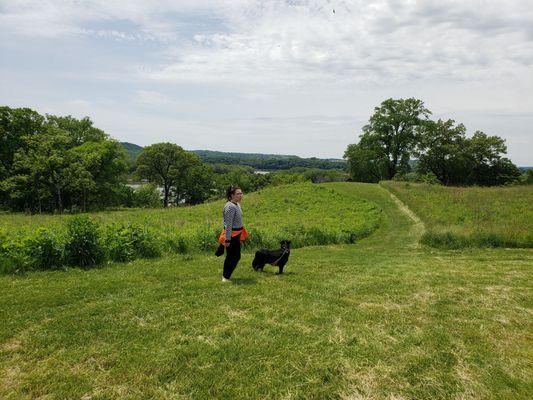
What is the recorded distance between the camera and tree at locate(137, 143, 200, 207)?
69125 mm

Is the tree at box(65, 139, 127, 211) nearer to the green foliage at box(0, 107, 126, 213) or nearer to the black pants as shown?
the green foliage at box(0, 107, 126, 213)

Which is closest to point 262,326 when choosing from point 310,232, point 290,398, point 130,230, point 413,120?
point 290,398

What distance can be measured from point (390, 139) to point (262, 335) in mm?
57782

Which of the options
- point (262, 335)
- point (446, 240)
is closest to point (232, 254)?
point (262, 335)

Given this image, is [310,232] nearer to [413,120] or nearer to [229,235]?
[229,235]

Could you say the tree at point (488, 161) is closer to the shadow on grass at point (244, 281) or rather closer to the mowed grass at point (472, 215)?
the mowed grass at point (472, 215)

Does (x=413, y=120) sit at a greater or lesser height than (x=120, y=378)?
greater

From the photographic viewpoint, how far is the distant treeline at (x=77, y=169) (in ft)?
129

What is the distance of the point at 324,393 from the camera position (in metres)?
3.83

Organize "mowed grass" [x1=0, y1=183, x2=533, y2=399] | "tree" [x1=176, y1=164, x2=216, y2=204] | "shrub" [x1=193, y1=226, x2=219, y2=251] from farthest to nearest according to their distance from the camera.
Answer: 1. "tree" [x1=176, y1=164, x2=216, y2=204]
2. "shrub" [x1=193, y1=226, x2=219, y2=251]
3. "mowed grass" [x1=0, y1=183, x2=533, y2=399]

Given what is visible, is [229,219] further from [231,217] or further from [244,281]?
[244,281]

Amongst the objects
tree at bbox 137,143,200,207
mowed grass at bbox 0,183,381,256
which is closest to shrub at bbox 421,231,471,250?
mowed grass at bbox 0,183,381,256

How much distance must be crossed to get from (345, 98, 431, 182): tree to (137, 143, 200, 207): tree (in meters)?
34.5

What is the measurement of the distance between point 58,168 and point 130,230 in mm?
36022
